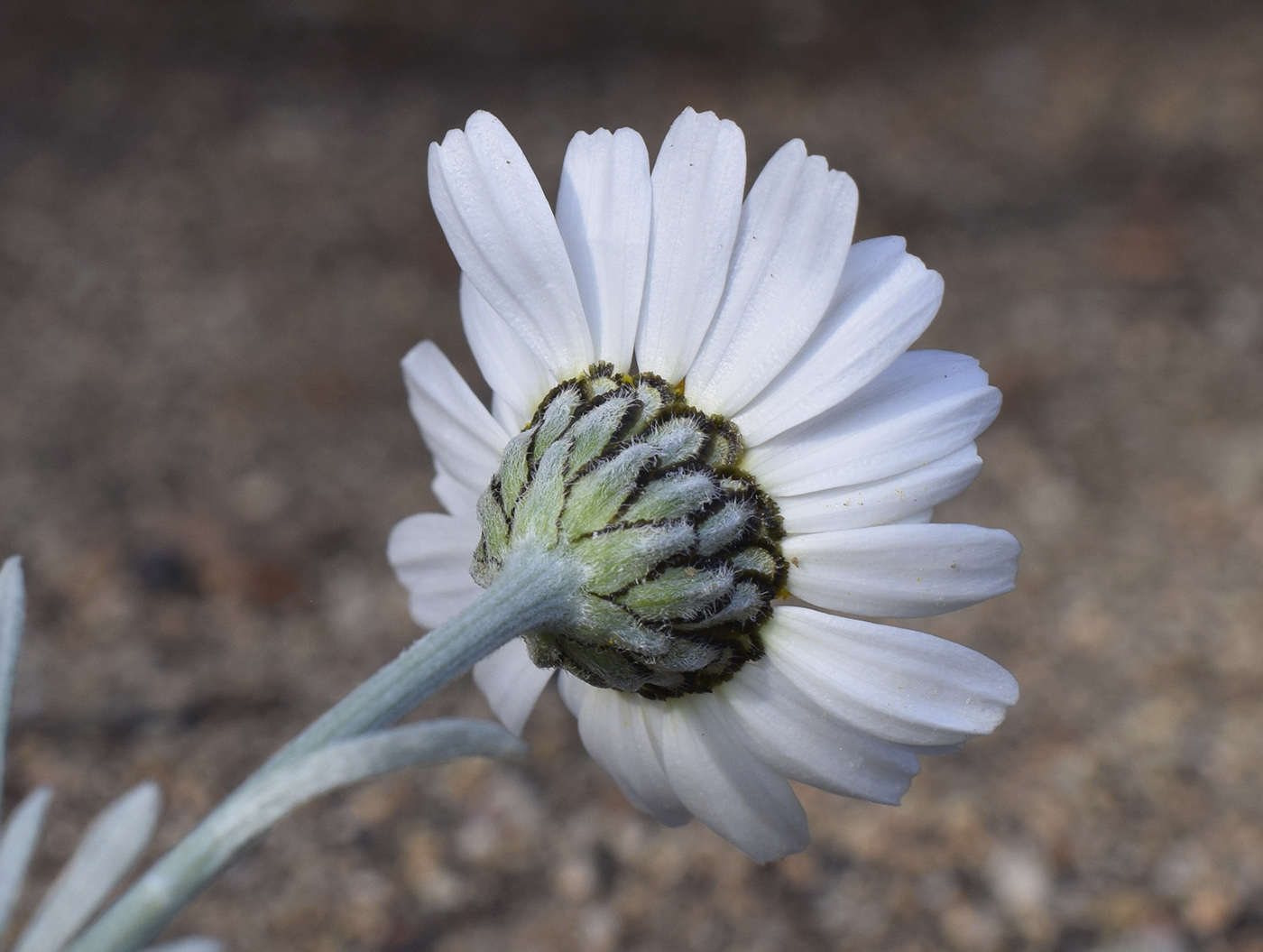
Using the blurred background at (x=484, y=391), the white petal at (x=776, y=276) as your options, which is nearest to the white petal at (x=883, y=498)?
the white petal at (x=776, y=276)

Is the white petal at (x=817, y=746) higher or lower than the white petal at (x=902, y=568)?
lower

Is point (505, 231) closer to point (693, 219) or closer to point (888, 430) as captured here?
point (693, 219)

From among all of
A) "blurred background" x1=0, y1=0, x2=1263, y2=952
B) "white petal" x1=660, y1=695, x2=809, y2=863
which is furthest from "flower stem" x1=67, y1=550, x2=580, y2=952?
"blurred background" x1=0, y1=0, x2=1263, y2=952

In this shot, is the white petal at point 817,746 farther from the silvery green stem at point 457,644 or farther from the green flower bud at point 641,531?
the silvery green stem at point 457,644

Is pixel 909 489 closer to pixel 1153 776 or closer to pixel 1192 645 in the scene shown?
pixel 1153 776

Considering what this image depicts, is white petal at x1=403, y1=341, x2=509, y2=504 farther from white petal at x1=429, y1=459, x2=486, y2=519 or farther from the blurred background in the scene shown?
the blurred background

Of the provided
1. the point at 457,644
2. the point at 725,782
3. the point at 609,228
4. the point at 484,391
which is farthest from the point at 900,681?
the point at 484,391
